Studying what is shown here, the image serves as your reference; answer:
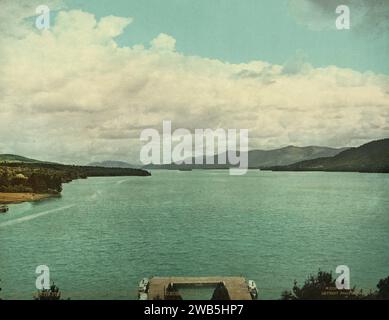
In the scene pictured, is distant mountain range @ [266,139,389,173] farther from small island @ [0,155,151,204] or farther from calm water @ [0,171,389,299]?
small island @ [0,155,151,204]

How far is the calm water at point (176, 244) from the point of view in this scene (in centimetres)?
2298

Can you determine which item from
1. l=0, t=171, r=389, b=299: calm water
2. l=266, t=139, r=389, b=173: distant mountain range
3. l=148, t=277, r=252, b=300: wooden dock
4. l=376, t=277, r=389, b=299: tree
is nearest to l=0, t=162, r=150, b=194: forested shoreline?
l=0, t=171, r=389, b=299: calm water

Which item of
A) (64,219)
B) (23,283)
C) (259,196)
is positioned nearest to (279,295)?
(23,283)

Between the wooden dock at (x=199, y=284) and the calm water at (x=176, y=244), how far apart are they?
5.75ft

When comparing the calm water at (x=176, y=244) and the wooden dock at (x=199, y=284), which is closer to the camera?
the wooden dock at (x=199, y=284)

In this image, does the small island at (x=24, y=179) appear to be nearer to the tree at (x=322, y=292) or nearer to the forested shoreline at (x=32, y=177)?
the forested shoreline at (x=32, y=177)

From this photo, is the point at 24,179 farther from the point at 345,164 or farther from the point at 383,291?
the point at 345,164

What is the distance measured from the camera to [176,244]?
90.8 feet

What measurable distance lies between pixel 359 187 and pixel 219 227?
→ 36.6 metres

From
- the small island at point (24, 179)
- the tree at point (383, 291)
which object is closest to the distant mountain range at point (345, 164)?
the tree at point (383, 291)

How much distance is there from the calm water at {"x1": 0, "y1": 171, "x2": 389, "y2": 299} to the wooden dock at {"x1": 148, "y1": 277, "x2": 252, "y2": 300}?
175 centimetres

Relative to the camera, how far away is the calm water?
23.0m

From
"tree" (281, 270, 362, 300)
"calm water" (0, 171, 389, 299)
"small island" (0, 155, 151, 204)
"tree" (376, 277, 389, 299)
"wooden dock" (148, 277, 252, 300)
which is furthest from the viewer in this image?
"small island" (0, 155, 151, 204)
